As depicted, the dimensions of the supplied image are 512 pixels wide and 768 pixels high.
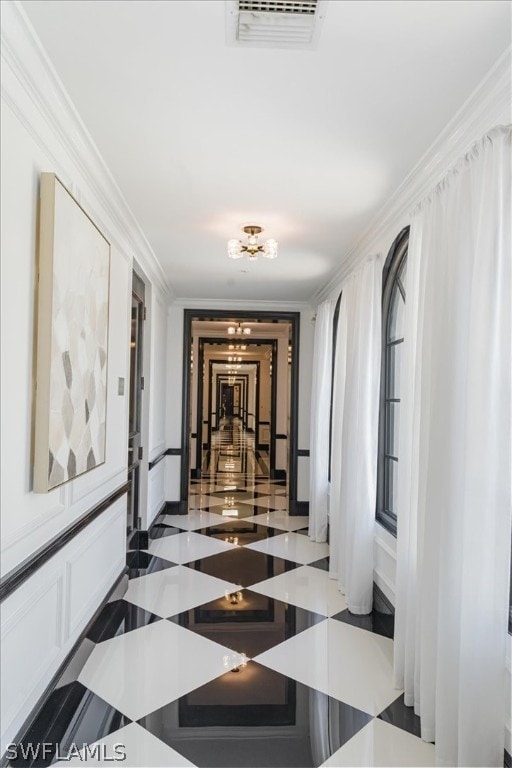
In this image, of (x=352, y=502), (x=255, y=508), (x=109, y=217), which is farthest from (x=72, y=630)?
(x=255, y=508)

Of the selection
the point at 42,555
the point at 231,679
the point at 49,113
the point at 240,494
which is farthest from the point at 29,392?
the point at 240,494

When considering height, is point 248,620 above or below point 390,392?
below

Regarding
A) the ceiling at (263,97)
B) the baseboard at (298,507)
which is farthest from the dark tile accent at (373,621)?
the baseboard at (298,507)

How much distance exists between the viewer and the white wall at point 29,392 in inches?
63.7

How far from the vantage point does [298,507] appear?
19.6 ft

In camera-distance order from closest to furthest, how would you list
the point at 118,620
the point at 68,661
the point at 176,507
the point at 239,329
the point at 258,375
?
the point at 68,661, the point at 118,620, the point at 176,507, the point at 239,329, the point at 258,375

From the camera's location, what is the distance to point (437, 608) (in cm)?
194

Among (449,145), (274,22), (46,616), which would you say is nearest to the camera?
(274,22)

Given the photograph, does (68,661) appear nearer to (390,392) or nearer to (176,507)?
(390,392)

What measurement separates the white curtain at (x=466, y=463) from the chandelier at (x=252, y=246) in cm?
134

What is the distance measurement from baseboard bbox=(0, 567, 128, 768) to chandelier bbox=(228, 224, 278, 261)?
7.73ft

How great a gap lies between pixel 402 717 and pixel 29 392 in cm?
210

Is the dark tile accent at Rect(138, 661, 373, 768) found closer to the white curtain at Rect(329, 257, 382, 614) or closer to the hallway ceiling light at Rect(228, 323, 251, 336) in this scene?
the white curtain at Rect(329, 257, 382, 614)

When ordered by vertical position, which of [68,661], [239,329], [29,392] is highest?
[239,329]
